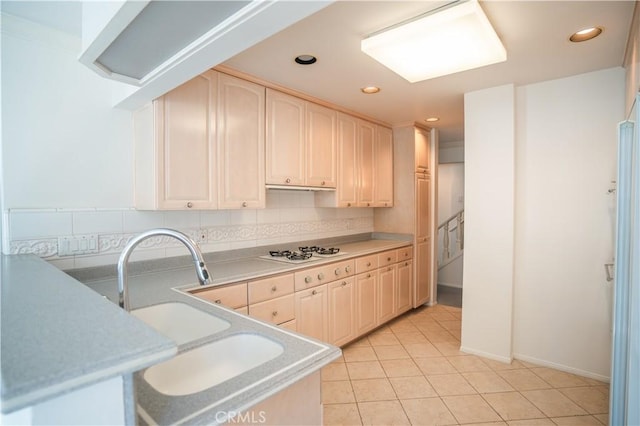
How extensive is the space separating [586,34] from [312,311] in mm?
2533

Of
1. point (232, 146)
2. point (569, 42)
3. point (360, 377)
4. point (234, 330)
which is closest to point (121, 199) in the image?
point (232, 146)

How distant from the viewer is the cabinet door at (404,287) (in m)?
3.70

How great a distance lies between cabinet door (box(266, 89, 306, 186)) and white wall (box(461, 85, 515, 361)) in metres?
1.46

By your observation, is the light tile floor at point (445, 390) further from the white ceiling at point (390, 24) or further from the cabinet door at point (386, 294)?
the white ceiling at point (390, 24)

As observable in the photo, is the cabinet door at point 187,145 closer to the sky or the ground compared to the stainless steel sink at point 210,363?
closer to the sky

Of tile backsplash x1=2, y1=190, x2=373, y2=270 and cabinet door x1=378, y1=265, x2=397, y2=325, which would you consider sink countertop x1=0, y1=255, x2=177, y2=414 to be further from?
cabinet door x1=378, y1=265, x2=397, y2=325

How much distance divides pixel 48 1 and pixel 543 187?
3393 millimetres

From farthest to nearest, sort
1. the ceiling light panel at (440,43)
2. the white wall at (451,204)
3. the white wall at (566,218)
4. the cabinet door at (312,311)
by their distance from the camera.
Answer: the white wall at (451,204) < the cabinet door at (312,311) < the white wall at (566,218) < the ceiling light panel at (440,43)

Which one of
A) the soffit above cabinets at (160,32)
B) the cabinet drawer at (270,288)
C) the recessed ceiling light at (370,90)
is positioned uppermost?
the recessed ceiling light at (370,90)

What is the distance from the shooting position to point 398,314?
3.70 metres

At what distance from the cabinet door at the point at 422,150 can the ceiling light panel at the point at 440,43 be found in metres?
1.84

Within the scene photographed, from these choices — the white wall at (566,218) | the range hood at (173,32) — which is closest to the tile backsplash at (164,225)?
the range hood at (173,32)

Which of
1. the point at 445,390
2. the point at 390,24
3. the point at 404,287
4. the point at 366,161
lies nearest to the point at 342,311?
the point at 445,390

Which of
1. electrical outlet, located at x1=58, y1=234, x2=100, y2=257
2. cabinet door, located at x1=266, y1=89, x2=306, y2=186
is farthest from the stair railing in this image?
electrical outlet, located at x1=58, y1=234, x2=100, y2=257
